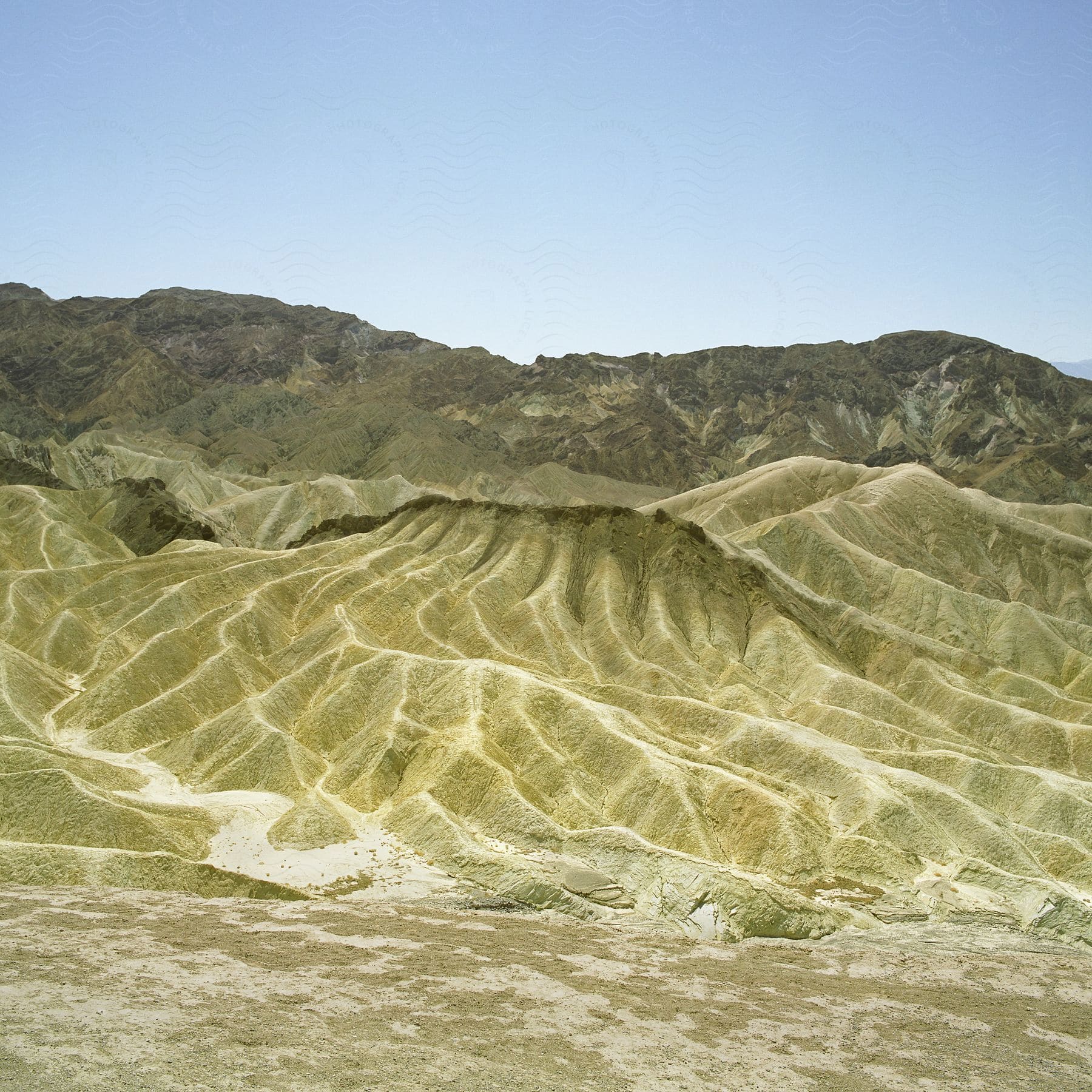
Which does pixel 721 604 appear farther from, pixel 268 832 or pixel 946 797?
pixel 268 832

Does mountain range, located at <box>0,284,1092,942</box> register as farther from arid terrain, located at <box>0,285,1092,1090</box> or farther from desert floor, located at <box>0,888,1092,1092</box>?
desert floor, located at <box>0,888,1092,1092</box>

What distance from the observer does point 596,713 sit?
2355 inches

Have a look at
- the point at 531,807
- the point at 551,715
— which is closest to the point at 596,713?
the point at 551,715

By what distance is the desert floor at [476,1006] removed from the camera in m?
22.6

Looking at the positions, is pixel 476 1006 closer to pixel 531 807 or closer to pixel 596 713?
pixel 531 807

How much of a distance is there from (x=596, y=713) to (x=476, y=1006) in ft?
108

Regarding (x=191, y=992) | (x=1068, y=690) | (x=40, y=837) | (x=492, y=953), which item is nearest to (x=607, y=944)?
(x=492, y=953)

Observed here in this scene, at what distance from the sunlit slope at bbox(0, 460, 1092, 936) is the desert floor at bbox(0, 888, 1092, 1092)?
687 centimetres

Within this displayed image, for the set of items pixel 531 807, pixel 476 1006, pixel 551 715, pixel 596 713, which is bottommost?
pixel 476 1006

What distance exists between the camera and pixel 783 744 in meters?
60.6

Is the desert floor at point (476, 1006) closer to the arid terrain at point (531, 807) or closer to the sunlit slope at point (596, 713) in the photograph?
the arid terrain at point (531, 807)

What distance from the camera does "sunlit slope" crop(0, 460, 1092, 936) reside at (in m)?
46.9

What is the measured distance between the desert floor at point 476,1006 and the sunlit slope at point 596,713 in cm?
687

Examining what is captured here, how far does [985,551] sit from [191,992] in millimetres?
123198
